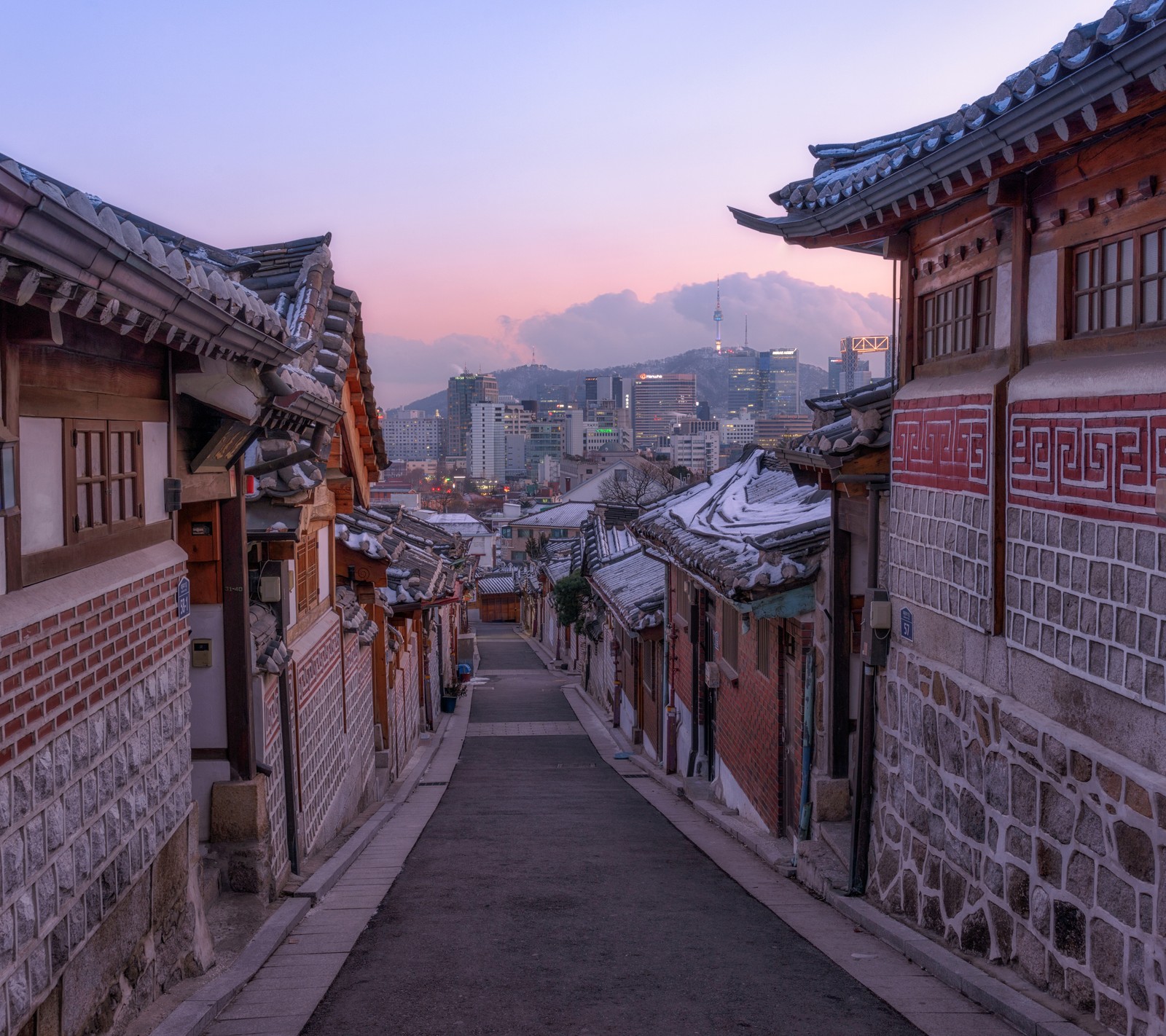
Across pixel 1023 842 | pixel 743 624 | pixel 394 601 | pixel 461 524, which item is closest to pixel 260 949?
pixel 1023 842

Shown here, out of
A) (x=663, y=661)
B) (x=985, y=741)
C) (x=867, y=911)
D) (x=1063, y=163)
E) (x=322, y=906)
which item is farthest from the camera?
(x=663, y=661)

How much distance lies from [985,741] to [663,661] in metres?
15.8

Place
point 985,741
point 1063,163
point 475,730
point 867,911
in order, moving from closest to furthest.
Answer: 1. point 1063,163
2. point 985,741
3. point 867,911
4. point 475,730

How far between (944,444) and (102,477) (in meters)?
5.58

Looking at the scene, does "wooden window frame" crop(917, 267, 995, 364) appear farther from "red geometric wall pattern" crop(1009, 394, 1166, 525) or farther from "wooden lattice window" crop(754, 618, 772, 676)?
"wooden lattice window" crop(754, 618, 772, 676)

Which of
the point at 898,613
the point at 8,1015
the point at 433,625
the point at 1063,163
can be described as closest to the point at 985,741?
the point at 898,613

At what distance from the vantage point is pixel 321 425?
1002 cm

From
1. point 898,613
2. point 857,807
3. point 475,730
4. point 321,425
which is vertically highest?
point 321,425

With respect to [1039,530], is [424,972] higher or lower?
lower

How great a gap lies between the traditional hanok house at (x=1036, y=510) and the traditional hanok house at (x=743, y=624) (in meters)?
3.01

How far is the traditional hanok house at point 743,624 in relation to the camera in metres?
12.3

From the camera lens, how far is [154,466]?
7.20m

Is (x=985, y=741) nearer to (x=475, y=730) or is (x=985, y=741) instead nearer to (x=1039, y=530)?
(x=1039, y=530)

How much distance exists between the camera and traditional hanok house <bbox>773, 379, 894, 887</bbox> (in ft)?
31.6
